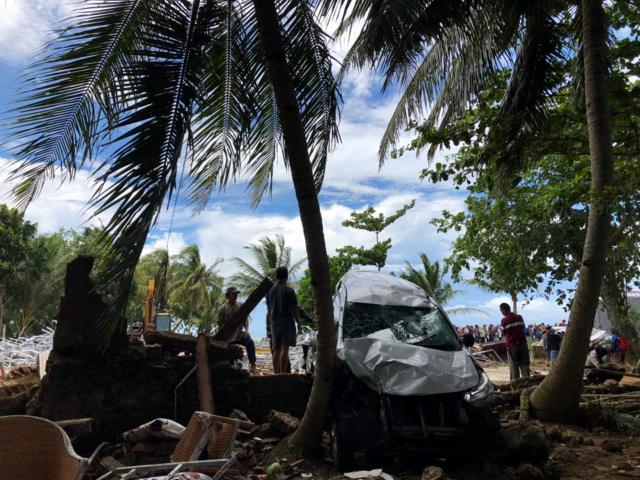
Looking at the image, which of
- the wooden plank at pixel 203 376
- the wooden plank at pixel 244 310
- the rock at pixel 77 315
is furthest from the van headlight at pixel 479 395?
the rock at pixel 77 315

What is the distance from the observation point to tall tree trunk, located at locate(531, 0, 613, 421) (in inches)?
307

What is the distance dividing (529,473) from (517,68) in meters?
6.85

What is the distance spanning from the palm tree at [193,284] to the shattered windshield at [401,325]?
36.2 meters

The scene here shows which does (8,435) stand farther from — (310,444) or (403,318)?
(403,318)

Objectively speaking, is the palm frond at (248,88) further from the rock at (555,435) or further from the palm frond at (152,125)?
the rock at (555,435)

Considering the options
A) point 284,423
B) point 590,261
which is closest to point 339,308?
point 284,423

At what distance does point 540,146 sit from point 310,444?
22.1ft

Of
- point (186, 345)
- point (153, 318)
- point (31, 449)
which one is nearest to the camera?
point (31, 449)

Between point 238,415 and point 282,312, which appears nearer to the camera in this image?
point 238,415

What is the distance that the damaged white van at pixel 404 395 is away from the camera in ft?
19.1

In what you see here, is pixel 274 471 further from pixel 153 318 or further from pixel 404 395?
pixel 153 318

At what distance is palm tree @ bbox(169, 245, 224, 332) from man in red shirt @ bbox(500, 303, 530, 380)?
3288 centimetres


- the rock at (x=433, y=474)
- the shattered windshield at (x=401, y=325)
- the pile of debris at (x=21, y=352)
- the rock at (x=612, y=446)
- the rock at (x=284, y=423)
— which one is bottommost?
the rock at (x=612, y=446)

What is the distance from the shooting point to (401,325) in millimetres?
7215
